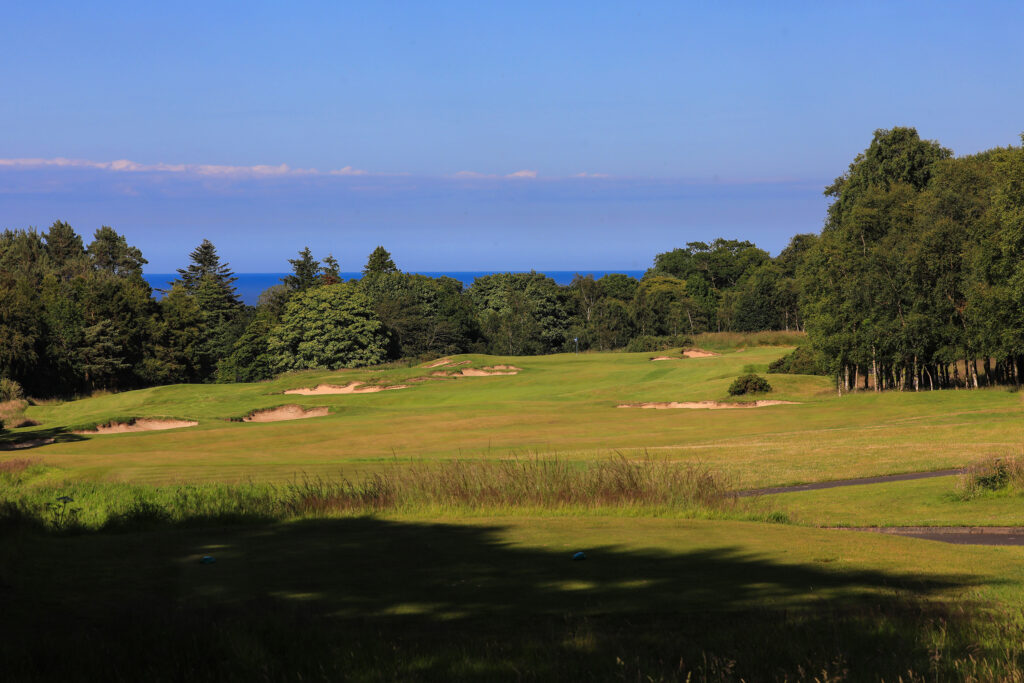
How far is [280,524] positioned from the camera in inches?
560

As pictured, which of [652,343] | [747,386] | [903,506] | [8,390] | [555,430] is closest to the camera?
[903,506]

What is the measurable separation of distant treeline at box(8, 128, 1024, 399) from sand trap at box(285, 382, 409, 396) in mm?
20908

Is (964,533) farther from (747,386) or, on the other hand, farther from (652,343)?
(652,343)

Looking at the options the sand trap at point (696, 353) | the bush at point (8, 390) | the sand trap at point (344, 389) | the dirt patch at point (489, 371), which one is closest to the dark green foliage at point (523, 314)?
the sand trap at point (696, 353)

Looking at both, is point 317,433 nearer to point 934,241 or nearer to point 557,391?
point 557,391

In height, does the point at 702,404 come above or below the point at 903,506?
above

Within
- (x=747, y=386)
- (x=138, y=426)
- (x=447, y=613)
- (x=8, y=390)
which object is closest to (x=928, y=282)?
(x=747, y=386)

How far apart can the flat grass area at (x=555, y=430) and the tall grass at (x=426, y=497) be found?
4726 millimetres

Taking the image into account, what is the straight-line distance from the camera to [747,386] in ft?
167

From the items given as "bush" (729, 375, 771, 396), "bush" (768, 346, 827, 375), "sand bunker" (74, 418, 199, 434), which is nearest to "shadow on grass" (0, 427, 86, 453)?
"sand bunker" (74, 418, 199, 434)

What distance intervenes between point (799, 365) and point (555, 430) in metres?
29.7

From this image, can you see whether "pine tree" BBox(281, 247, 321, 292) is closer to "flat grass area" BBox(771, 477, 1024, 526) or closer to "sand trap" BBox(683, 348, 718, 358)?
"sand trap" BBox(683, 348, 718, 358)

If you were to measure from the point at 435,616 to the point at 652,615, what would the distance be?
78.4 inches

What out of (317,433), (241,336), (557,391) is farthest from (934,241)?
(241,336)
